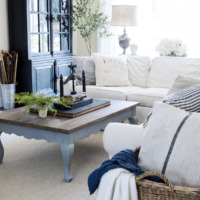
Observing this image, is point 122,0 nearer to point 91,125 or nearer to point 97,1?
point 97,1

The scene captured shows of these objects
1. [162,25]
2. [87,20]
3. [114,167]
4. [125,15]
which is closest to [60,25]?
[87,20]

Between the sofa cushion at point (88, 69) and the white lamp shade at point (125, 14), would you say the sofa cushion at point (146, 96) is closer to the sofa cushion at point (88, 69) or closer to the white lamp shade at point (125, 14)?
the sofa cushion at point (88, 69)

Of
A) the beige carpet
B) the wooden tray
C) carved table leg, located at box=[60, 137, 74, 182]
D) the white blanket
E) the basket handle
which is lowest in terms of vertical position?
the beige carpet

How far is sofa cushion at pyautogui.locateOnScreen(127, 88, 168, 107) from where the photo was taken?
12.2ft

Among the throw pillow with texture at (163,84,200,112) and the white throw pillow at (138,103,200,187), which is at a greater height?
the throw pillow with texture at (163,84,200,112)

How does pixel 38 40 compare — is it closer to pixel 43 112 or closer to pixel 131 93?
pixel 131 93

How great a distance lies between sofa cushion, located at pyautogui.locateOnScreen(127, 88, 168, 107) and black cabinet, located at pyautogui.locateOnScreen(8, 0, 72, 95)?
1.69 m

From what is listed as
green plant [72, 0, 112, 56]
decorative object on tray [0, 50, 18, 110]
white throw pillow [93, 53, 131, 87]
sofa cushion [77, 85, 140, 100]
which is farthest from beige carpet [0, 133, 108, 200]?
green plant [72, 0, 112, 56]

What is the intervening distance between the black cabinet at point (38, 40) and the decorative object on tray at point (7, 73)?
0.14 m

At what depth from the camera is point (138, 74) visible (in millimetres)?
4332

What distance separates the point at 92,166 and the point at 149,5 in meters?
3.59

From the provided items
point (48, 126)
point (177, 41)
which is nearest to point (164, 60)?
point (177, 41)

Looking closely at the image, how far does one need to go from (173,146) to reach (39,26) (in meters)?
3.93

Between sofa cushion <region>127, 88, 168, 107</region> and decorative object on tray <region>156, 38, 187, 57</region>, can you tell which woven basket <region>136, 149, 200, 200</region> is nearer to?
sofa cushion <region>127, 88, 168, 107</region>
